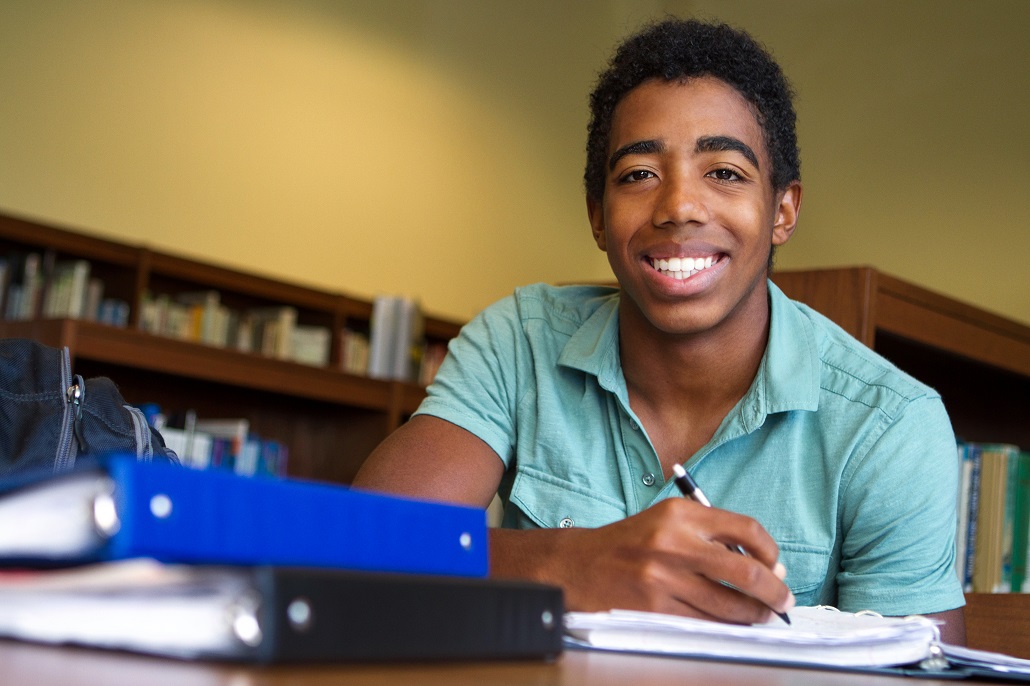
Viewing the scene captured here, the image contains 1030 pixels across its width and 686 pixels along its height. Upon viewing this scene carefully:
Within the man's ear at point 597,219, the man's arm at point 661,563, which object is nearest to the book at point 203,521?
the man's arm at point 661,563

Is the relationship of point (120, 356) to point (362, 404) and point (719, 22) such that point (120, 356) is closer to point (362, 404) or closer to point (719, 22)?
point (362, 404)

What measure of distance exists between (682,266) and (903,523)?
38cm

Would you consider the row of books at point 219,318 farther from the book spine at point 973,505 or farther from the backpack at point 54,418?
the backpack at point 54,418

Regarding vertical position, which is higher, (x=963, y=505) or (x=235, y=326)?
(x=235, y=326)

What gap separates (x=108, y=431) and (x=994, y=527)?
1.65 metres

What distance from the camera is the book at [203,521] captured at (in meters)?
Answer: 0.46

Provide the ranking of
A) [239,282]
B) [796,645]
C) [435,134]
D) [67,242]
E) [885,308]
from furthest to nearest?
[435,134], [239,282], [67,242], [885,308], [796,645]

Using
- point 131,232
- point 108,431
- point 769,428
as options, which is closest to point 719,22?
point 769,428

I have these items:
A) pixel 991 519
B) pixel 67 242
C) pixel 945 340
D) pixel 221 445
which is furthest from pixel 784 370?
pixel 67 242

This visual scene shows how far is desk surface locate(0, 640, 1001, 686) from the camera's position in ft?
1.35

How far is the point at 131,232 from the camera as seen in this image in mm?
4770

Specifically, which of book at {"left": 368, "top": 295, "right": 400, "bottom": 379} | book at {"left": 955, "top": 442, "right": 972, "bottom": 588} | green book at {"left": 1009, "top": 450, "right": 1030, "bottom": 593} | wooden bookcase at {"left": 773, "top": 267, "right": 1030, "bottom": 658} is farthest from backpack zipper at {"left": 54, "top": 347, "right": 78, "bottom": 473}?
book at {"left": 368, "top": 295, "right": 400, "bottom": 379}

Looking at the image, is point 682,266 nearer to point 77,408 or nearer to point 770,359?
point 770,359

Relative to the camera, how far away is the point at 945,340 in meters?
1.87
